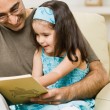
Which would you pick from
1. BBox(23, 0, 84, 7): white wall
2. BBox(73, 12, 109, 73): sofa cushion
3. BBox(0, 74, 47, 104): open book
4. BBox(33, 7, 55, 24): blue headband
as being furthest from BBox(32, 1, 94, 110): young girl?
BBox(23, 0, 84, 7): white wall

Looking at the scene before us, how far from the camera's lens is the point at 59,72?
1.39 meters

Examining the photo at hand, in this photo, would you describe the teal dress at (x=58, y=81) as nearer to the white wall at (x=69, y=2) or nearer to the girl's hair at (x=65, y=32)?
the girl's hair at (x=65, y=32)

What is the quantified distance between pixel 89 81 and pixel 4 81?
1.66 feet

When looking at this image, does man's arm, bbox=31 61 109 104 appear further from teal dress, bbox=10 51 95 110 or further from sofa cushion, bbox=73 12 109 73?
sofa cushion, bbox=73 12 109 73

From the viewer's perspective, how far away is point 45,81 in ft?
4.52

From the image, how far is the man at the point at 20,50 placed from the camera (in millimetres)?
1466

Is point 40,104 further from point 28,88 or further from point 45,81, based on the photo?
point 28,88

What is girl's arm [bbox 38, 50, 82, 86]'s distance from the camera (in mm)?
1379

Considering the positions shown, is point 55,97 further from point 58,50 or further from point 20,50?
point 20,50

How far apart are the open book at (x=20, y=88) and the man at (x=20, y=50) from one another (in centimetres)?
14

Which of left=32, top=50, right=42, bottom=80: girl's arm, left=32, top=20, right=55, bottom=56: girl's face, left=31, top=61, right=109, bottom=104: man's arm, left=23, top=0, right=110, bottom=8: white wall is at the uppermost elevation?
left=32, top=20, right=55, bottom=56: girl's face

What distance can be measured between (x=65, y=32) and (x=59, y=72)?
22cm

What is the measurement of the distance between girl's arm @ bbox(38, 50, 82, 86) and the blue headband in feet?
0.70

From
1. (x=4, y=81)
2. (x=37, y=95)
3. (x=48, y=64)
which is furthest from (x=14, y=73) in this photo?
(x=4, y=81)
